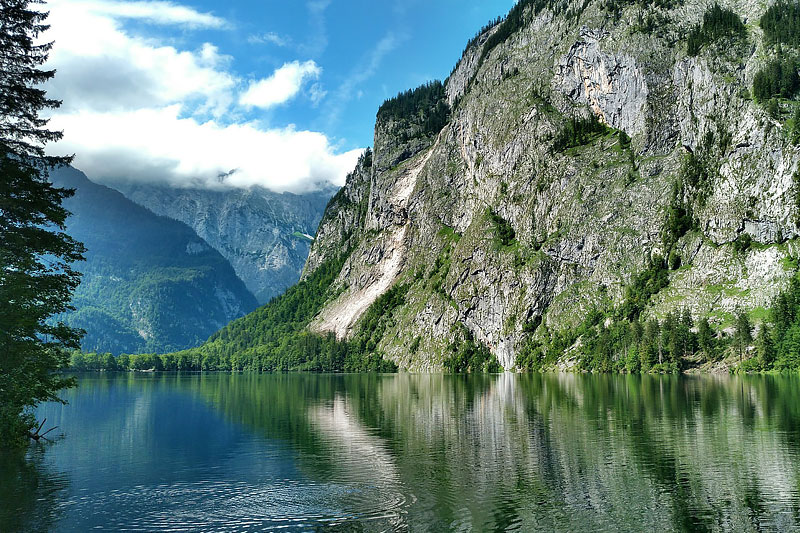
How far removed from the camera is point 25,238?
4525 centimetres

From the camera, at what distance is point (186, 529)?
29719 millimetres

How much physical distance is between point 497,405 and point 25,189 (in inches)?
2586

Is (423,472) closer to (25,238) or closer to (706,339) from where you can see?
(25,238)

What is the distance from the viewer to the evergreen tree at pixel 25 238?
41.4m

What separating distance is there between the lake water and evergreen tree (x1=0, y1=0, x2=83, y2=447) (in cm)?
586

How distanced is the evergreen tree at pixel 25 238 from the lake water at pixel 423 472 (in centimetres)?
586

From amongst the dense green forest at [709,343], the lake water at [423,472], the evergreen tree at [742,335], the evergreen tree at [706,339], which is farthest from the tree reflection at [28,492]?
the evergreen tree at [706,339]

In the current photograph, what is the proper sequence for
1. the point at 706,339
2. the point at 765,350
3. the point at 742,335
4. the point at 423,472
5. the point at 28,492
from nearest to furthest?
1. the point at 28,492
2. the point at 423,472
3. the point at 765,350
4. the point at 742,335
5. the point at 706,339

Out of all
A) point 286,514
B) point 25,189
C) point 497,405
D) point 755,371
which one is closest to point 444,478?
point 286,514

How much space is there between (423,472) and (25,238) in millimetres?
32547

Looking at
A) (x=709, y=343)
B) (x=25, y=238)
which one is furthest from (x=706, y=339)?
(x=25, y=238)

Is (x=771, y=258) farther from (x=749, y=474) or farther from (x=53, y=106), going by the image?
(x=53, y=106)

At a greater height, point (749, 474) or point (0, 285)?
point (0, 285)

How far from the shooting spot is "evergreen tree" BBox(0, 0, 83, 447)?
136 ft
